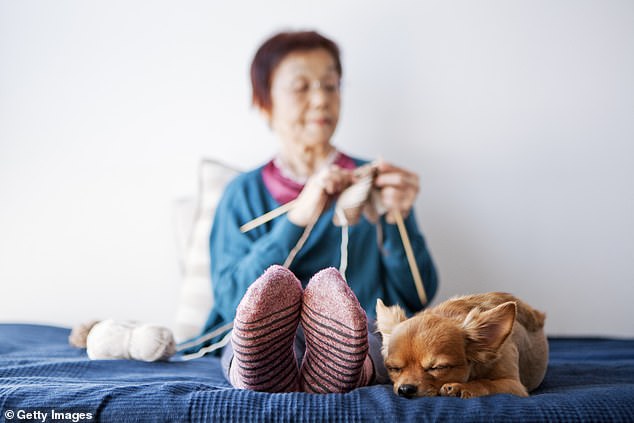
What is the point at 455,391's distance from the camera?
30.5 inches

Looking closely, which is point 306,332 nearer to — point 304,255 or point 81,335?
point 304,255

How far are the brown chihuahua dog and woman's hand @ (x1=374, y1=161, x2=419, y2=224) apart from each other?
1.46ft

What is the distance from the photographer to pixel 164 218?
1903 mm

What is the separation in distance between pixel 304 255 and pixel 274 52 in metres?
0.60

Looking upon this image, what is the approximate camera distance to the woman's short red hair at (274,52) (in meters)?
1.55

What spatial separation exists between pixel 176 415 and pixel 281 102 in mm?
962

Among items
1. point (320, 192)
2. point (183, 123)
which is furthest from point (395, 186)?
point (183, 123)

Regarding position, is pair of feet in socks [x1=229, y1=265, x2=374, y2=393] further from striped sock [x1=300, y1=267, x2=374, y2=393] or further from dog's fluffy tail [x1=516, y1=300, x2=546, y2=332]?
dog's fluffy tail [x1=516, y1=300, x2=546, y2=332]

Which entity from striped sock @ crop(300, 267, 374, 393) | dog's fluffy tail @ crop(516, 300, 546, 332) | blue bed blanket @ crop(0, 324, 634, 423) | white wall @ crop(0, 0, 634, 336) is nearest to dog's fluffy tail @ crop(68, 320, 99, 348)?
blue bed blanket @ crop(0, 324, 634, 423)

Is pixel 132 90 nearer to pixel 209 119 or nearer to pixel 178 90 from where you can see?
pixel 178 90

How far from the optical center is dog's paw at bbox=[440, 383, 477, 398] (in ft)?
2.52

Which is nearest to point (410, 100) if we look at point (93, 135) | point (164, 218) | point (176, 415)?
point (164, 218)

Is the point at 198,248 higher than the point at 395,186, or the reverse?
the point at 395,186

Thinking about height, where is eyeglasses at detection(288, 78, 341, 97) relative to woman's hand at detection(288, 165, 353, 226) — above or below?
above
